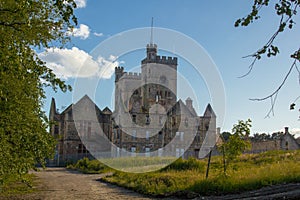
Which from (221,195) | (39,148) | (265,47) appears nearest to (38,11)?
(39,148)

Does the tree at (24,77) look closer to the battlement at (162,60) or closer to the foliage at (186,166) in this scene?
the foliage at (186,166)

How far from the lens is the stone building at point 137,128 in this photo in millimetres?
54594

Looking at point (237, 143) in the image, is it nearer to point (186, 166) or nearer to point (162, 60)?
point (186, 166)

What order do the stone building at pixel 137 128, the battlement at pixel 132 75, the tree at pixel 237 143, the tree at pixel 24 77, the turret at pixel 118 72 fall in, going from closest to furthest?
the tree at pixel 24 77 < the tree at pixel 237 143 < the stone building at pixel 137 128 < the battlement at pixel 132 75 < the turret at pixel 118 72

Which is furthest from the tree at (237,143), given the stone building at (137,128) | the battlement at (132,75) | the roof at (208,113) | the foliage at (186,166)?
the battlement at (132,75)

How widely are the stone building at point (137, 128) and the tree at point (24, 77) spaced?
43.7 metres

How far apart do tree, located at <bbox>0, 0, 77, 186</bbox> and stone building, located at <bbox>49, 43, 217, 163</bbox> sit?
143 ft

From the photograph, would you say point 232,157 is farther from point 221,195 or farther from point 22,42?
point 22,42

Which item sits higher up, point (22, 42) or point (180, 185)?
point (22, 42)

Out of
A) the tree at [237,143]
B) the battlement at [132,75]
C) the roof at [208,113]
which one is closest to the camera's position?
the tree at [237,143]

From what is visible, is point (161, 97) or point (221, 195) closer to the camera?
point (221, 195)

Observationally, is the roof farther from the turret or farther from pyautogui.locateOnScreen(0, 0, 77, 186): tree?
pyautogui.locateOnScreen(0, 0, 77, 186): tree

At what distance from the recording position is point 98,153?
53375mm

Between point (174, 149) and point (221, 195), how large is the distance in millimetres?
41606
